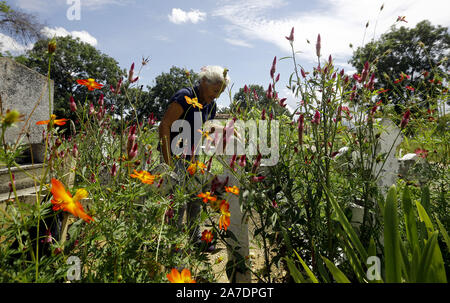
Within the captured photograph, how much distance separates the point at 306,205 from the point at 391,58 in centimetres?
2719

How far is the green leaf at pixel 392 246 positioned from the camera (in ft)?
2.66

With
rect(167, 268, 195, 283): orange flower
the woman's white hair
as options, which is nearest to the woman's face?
the woman's white hair

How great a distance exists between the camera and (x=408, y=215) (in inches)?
36.3

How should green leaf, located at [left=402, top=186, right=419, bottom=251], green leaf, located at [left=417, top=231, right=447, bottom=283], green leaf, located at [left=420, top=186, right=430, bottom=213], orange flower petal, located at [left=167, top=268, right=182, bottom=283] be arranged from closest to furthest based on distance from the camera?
orange flower petal, located at [left=167, top=268, right=182, bottom=283] → green leaf, located at [left=417, top=231, right=447, bottom=283] → green leaf, located at [left=402, top=186, right=419, bottom=251] → green leaf, located at [left=420, top=186, right=430, bottom=213]

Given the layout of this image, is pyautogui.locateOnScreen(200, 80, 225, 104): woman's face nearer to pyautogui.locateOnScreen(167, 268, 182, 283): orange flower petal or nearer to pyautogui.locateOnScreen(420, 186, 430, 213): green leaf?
pyautogui.locateOnScreen(420, 186, 430, 213): green leaf

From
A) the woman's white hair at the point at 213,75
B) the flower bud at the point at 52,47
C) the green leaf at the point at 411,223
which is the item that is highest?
the woman's white hair at the point at 213,75

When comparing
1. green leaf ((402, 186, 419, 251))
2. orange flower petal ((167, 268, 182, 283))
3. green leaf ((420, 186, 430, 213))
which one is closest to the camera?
orange flower petal ((167, 268, 182, 283))

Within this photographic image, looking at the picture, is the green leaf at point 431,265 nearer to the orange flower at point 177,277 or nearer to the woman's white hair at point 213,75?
the orange flower at point 177,277

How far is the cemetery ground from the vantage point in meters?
0.75

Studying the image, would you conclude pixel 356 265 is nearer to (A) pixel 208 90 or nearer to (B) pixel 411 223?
(B) pixel 411 223

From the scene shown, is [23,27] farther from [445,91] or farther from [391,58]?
[391,58]

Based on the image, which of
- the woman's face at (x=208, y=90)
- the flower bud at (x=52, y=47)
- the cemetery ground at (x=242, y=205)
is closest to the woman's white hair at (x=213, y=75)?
the woman's face at (x=208, y=90)

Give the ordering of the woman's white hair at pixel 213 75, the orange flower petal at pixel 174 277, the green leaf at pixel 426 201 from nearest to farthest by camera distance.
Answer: the orange flower petal at pixel 174 277 < the green leaf at pixel 426 201 < the woman's white hair at pixel 213 75
